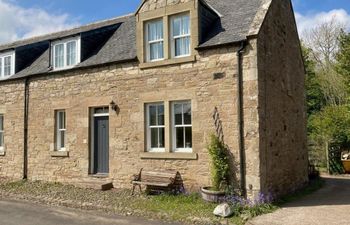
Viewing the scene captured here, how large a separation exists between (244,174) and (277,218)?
2005mm

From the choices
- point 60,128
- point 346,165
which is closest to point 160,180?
point 60,128

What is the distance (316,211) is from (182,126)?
4.85 m

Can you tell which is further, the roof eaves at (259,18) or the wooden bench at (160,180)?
the wooden bench at (160,180)

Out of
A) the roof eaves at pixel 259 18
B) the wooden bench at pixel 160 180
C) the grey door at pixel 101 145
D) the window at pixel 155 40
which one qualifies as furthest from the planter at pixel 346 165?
the grey door at pixel 101 145

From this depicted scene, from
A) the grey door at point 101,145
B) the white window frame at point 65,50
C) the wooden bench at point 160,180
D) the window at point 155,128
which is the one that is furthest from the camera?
the white window frame at point 65,50

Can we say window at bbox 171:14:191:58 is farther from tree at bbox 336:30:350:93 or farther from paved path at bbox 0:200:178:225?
tree at bbox 336:30:350:93

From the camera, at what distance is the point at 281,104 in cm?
1326

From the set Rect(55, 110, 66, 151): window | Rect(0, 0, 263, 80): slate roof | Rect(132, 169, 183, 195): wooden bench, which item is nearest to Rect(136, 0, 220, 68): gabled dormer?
Rect(0, 0, 263, 80): slate roof

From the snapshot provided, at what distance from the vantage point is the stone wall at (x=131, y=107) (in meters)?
11.5

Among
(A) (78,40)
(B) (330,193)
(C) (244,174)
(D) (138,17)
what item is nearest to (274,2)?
(D) (138,17)

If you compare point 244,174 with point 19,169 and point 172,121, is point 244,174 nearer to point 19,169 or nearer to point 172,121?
point 172,121

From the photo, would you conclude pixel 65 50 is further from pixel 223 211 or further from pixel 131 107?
pixel 223 211

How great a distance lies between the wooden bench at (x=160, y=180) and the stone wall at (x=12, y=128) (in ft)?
22.3

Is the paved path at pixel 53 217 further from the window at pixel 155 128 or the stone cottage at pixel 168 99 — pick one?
the window at pixel 155 128
